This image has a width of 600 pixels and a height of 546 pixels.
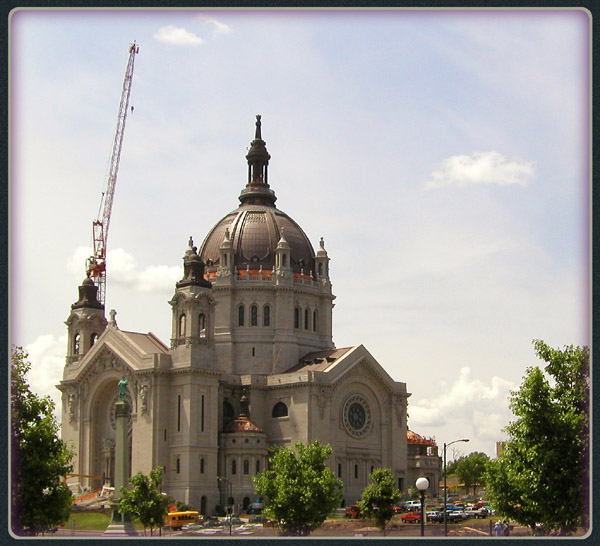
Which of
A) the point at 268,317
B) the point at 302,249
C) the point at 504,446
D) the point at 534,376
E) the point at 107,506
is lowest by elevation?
the point at 107,506

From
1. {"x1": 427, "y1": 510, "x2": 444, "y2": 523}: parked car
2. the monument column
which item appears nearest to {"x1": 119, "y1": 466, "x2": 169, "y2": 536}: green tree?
the monument column

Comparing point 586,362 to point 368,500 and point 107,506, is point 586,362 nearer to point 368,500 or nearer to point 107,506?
point 368,500

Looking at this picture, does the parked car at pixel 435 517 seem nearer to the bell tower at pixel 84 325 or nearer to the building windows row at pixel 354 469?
the building windows row at pixel 354 469

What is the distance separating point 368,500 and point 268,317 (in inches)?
1539

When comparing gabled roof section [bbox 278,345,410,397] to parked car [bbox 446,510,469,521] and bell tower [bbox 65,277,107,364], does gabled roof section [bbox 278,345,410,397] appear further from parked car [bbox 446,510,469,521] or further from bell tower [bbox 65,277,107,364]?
parked car [bbox 446,510,469,521]

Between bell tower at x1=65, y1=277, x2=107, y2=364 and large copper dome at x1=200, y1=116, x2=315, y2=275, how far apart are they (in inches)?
546

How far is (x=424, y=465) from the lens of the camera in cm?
12331

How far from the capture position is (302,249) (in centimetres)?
12538

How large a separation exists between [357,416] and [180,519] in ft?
96.6

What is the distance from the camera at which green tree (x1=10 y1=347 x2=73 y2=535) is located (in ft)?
168

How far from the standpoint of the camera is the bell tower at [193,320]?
106 meters

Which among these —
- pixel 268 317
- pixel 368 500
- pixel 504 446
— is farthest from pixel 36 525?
pixel 268 317

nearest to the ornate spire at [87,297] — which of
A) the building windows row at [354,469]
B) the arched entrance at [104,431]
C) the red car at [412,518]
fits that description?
the arched entrance at [104,431]

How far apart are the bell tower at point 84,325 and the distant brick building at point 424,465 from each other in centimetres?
3916
